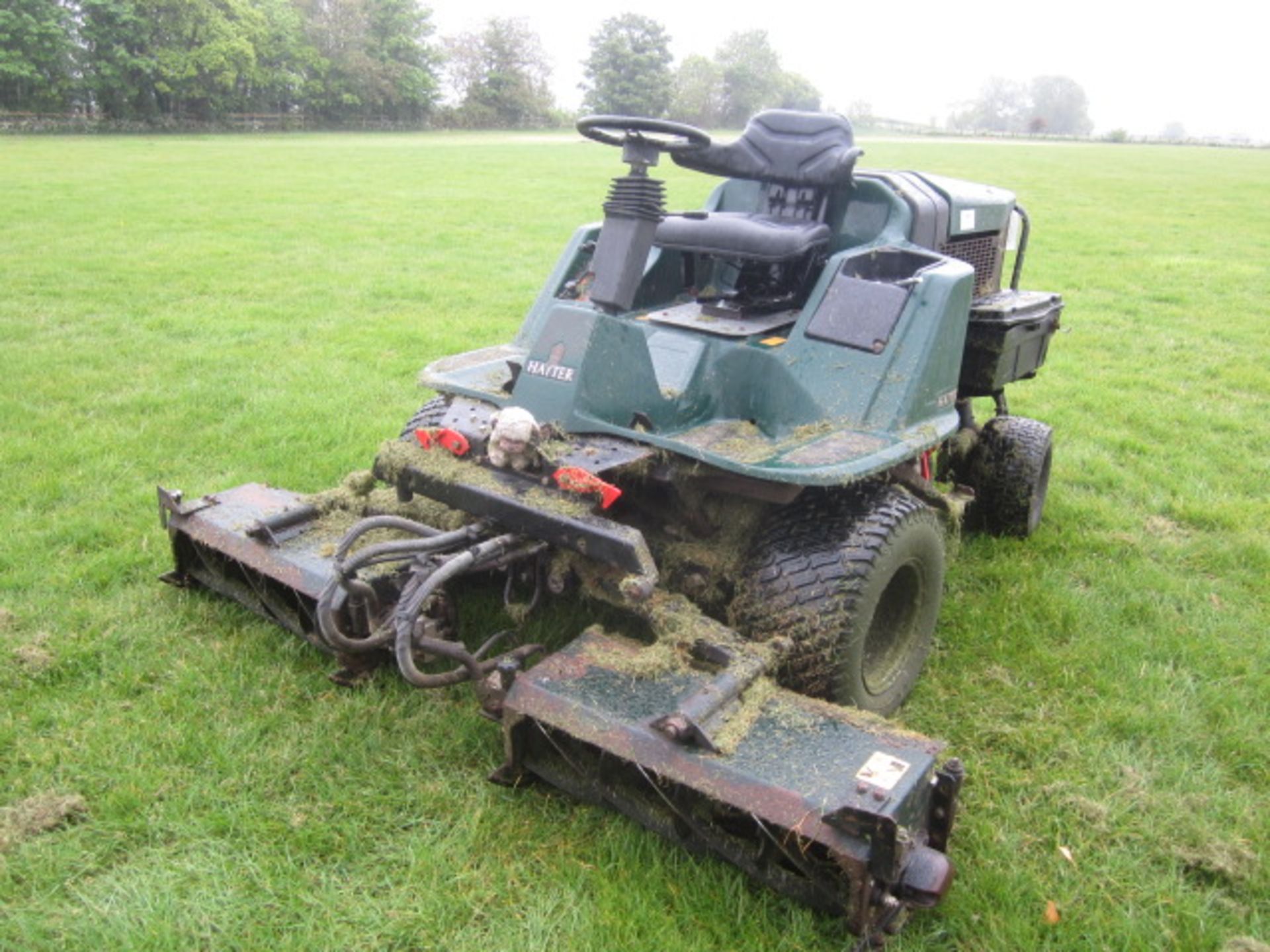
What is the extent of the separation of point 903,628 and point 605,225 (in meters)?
1.55

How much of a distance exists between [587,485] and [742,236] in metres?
1.26

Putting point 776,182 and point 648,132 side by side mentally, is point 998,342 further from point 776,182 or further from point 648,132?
point 648,132

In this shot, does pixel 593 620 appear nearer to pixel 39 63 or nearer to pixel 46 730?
pixel 46 730

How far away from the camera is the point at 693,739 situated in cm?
231

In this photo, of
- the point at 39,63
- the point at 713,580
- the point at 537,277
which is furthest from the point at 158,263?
the point at 39,63

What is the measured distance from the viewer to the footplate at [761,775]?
7.00 feet

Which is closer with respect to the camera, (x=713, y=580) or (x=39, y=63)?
(x=713, y=580)

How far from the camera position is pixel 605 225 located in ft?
10.1

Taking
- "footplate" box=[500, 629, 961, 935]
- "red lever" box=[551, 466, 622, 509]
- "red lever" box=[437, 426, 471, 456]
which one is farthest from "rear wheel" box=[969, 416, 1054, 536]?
"red lever" box=[437, 426, 471, 456]

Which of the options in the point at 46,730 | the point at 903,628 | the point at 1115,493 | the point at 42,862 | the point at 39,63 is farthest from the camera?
the point at 39,63

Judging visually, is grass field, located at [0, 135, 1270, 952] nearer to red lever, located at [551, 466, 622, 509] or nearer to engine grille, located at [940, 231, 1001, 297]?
red lever, located at [551, 466, 622, 509]

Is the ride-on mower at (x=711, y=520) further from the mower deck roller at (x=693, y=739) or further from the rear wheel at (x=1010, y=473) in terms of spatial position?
the rear wheel at (x=1010, y=473)

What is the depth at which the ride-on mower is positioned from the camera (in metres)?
2.33

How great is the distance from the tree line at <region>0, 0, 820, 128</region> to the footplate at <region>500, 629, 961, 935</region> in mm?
31573
